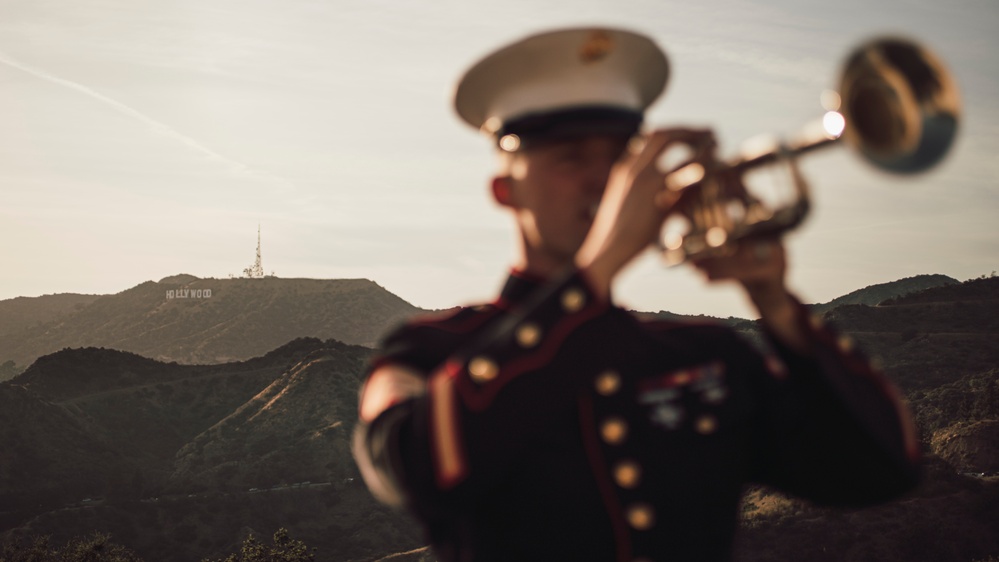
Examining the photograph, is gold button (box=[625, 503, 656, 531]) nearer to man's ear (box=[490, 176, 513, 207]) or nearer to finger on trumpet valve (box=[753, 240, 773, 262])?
finger on trumpet valve (box=[753, 240, 773, 262])

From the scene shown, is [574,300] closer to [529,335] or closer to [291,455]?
[529,335]

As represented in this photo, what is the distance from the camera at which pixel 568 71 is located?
2.65 metres

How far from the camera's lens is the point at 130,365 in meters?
104

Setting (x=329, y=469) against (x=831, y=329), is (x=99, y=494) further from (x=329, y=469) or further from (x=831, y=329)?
(x=831, y=329)

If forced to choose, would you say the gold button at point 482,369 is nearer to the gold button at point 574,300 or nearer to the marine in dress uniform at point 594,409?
the marine in dress uniform at point 594,409

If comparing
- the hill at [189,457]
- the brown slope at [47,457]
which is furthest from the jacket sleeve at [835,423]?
the brown slope at [47,457]

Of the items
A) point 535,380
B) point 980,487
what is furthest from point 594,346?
point 980,487

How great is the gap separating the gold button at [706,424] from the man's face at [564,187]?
1.96 ft

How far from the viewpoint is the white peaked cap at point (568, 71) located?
2.61 meters

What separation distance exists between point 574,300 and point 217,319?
6731 inches

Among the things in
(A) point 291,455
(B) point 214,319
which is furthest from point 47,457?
(B) point 214,319

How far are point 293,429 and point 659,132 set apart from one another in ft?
276

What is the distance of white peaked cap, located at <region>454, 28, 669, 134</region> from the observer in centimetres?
261

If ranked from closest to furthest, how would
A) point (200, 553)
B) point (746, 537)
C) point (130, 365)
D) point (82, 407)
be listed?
1. point (746, 537)
2. point (200, 553)
3. point (82, 407)
4. point (130, 365)
